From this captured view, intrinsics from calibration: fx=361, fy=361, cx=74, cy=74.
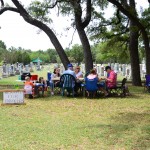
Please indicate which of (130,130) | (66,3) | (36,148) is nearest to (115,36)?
(66,3)

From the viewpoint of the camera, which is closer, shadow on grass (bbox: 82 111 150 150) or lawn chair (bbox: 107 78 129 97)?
shadow on grass (bbox: 82 111 150 150)

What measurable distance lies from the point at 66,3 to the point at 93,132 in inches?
491

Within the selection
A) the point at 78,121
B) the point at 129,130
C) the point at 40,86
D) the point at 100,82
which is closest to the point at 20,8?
the point at 40,86

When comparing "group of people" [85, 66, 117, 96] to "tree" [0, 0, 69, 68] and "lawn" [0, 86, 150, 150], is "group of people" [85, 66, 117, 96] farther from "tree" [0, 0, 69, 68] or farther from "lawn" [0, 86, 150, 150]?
"tree" [0, 0, 69, 68]

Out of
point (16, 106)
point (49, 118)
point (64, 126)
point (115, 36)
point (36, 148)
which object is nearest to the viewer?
point (36, 148)

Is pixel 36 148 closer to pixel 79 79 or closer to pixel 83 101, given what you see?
pixel 83 101

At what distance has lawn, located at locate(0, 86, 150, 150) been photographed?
6.22m

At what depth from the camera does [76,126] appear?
7785mm

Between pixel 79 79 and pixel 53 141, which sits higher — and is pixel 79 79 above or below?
above

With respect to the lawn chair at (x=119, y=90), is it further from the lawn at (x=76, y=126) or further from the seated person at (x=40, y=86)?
the seated person at (x=40, y=86)

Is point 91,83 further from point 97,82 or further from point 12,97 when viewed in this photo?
point 12,97

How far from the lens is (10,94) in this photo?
1126cm

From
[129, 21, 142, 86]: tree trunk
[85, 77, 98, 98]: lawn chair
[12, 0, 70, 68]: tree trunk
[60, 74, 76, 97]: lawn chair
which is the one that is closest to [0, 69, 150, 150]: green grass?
[85, 77, 98, 98]: lawn chair

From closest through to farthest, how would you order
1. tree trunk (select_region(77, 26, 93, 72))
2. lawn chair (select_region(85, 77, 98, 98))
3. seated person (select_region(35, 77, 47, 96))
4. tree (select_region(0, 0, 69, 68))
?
lawn chair (select_region(85, 77, 98, 98)), seated person (select_region(35, 77, 47, 96)), tree (select_region(0, 0, 69, 68)), tree trunk (select_region(77, 26, 93, 72))
